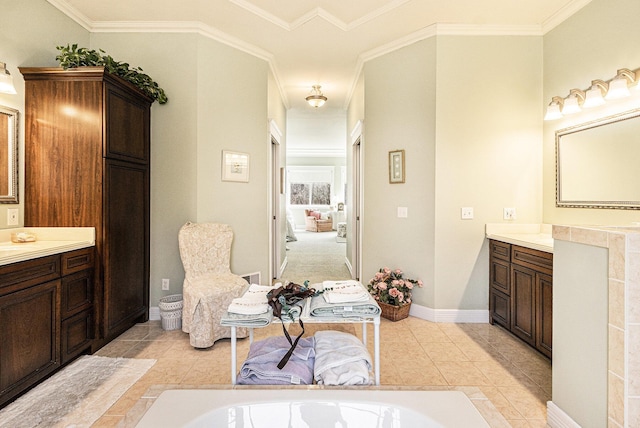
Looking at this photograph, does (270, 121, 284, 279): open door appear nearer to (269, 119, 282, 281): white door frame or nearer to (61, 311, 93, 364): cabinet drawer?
(269, 119, 282, 281): white door frame

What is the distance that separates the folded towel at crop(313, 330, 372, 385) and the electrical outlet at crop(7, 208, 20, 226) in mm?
2491

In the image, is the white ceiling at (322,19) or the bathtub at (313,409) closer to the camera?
the bathtub at (313,409)

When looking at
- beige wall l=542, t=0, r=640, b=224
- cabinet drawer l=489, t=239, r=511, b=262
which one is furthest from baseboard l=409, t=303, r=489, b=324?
beige wall l=542, t=0, r=640, b=224

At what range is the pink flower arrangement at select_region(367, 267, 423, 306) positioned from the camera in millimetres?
3338

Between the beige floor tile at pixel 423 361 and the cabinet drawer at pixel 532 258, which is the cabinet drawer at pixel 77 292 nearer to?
the beige floor tile at pixel 423 361

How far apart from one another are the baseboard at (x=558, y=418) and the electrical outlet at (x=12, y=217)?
375 cm

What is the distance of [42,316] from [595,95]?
13.6 feet

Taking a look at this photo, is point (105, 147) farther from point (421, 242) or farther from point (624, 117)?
point (624, 117)

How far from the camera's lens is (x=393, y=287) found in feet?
11.1

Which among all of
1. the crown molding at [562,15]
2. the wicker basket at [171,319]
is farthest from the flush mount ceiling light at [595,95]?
the wicker basket at [171,319]

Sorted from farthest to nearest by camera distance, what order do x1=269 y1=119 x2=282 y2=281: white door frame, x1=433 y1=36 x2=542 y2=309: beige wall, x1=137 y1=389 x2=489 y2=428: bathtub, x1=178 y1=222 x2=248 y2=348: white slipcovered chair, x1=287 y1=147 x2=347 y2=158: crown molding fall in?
x1=287 y1=147 x2=347 y2=158: crown molding
x1=269 y1=119 x2=282 y2=281: white door frame
x1=433 y1=36 x2=542 y2=309: beige wall
x1=178 y1=222 x2=248 y2=348: white slipcovered chair
x1=137 y1=389 x2=489 y2=428: bathtub

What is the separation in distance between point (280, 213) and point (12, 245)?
3.08m

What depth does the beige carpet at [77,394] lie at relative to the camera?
1.82 metres

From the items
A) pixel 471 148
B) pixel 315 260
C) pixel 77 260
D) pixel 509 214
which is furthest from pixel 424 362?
pixel 315 260
